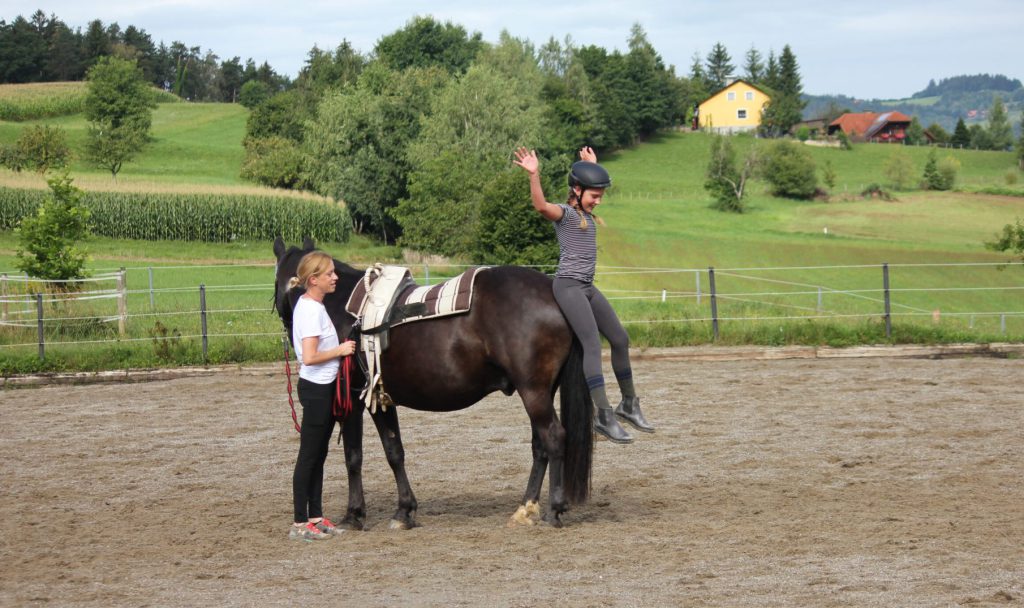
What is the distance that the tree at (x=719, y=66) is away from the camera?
156 m

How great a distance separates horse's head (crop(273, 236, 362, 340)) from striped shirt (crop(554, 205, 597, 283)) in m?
1.48

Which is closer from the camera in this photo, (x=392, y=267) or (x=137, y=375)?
(x=392, y=267)

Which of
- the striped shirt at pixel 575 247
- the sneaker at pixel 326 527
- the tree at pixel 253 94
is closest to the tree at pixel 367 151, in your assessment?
the striped shirt at pixel 575 247

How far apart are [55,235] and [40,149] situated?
122 feet

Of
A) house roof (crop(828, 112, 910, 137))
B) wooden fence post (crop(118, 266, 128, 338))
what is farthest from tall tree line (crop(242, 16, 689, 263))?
house roof (crop(828, 112, 910, 137))

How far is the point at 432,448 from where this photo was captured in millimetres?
9469

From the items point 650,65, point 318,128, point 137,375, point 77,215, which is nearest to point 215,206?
point 318,128

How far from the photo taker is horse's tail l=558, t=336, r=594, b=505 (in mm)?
6711

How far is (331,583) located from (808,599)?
2.48m

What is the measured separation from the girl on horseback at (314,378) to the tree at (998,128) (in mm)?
131209

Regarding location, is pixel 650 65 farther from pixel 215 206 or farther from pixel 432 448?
pixel 432 448

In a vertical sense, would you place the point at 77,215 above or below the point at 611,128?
below

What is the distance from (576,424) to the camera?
6746mm

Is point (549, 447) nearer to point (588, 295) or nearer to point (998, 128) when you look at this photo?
point (588, 295)
